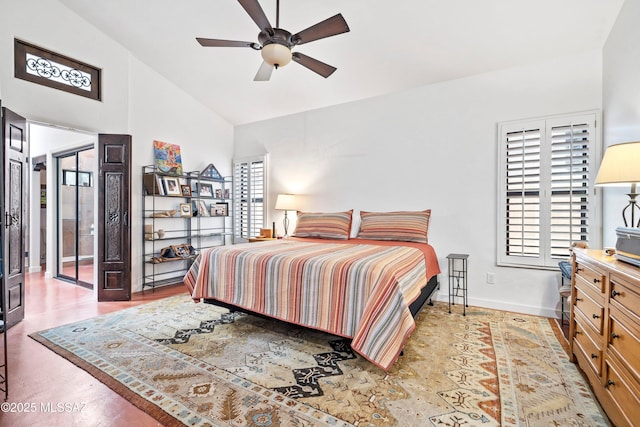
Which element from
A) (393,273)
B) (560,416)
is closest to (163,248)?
(393,273)

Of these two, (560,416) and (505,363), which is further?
(505,363)

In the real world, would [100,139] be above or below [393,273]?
above

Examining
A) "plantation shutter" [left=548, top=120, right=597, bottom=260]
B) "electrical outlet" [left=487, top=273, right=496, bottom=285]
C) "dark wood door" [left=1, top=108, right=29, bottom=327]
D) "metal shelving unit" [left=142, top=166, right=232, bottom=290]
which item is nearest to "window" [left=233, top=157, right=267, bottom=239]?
"metal shelving unit" [left=142, top=166, right=232, bottom=290]

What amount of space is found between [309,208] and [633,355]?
4.04m

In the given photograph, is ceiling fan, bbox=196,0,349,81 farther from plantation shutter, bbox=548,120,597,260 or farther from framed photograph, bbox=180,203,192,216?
framed photograph, bbox=180,203,192,216

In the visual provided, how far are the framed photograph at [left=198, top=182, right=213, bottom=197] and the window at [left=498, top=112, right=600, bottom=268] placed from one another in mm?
4477

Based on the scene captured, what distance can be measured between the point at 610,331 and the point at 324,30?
260 centimetres

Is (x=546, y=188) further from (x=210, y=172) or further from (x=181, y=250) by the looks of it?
(x=181, y=250)

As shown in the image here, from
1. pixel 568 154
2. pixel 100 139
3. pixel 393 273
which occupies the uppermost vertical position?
pixel 100 139

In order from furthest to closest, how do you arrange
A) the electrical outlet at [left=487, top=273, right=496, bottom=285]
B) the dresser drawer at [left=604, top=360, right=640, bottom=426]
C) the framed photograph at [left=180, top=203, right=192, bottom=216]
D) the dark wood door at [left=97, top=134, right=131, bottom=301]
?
the framed photograph at [left=180, top=203, right=192, bottom=216] < the dark wood door at [left=97, top=134, right=131, bottom=301] < the electrical outlet at [left=487, top=273, right=496, bottom=285] < the dresser drawer at [left=604, top=360, right=640, bottom=426]

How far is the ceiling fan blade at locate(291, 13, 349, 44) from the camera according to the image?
7.29 ft

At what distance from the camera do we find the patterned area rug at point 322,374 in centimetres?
174

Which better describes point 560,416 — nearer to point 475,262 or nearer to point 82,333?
point 475,262

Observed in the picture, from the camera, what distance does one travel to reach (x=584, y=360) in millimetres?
2033
